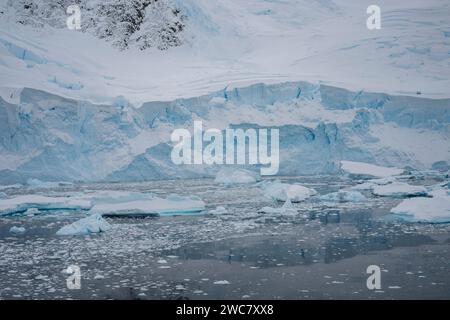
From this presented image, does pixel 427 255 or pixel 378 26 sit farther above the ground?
pixel 378 26

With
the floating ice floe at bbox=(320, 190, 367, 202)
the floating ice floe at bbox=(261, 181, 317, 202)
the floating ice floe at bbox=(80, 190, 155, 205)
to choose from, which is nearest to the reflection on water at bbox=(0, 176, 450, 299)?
the floating ice floe at bbox=(80, 190, 155, 205)

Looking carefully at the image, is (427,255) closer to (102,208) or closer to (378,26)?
(102,208)

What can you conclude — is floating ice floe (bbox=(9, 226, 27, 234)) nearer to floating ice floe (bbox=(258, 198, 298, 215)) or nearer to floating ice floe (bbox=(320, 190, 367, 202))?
floating ice floe (bbox=(258, 198, 298, 215))

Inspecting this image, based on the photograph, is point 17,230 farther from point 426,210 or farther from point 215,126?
point 215,126

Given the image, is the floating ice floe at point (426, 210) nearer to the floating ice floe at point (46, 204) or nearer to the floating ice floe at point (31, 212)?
the floating ice floe at point (46, 204)
